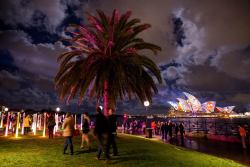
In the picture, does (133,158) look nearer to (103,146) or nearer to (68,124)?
(103,146)

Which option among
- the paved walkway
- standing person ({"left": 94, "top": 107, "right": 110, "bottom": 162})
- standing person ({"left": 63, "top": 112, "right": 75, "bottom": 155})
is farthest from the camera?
the paved walkway

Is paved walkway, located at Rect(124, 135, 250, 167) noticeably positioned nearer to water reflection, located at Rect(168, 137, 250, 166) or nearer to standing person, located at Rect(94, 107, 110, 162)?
water reflection, located at Rect(168, 137, 250, 166)

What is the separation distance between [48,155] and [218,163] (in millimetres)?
7801

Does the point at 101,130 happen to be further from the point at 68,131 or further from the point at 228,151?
the point at 228,151

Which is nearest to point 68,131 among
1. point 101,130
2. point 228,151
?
point 101,130

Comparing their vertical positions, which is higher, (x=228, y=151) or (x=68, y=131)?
(x=68, y=131)

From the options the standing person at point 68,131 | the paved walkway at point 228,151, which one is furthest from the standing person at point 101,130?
the paved walkway at point 228,151

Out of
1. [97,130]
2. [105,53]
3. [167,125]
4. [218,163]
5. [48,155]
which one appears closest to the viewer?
[97,130]

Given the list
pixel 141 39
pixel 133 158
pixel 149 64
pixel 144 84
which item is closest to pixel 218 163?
pixel 133 158

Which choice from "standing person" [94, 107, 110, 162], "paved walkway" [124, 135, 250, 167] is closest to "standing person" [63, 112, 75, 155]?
"standing person" [94, 107, 110, 162]

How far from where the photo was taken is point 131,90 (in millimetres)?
20750

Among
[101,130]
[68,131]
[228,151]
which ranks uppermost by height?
[101,130]

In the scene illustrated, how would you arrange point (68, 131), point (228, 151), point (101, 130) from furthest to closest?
1. point (228, 151)
2. point (68, 131)
3. point (101, 130)

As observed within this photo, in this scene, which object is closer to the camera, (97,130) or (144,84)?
(97,130)
